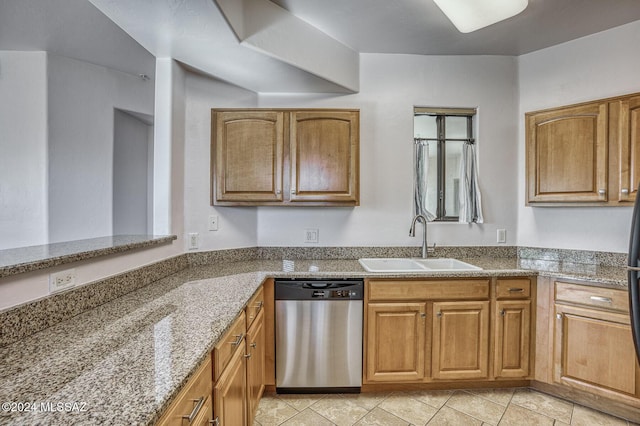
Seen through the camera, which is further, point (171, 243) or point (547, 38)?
point (547, 38)

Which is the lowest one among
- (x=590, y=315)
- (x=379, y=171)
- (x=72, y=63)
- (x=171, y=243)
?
(x=590, y=315)

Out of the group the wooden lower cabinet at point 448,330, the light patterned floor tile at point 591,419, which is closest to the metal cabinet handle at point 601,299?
the wooden lower cabinet at point 448,330

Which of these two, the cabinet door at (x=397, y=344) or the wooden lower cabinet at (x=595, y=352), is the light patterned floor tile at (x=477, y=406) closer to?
the cabinet door at (x=397, y=344)

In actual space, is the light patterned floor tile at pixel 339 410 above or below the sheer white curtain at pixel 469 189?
below

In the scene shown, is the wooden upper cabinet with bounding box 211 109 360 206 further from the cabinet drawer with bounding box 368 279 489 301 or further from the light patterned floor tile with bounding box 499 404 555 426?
the light patterned floor tile with bounding box 499 404 555 426

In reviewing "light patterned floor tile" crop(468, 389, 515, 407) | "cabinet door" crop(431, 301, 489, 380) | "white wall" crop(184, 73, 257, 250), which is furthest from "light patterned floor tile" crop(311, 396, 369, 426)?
"white wall" crop(184, 73, 257, 250)

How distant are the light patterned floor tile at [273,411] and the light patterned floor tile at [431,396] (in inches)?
30.3

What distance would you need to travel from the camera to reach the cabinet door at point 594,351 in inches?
70.4

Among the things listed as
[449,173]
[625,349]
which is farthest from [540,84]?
[625,349]

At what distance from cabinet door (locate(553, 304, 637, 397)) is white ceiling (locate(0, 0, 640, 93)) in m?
2.02

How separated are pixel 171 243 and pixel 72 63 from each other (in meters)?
2.00

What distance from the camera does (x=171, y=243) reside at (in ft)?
6.73

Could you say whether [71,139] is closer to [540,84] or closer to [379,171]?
[379,171]

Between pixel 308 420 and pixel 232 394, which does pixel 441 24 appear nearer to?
pixel 232 394
